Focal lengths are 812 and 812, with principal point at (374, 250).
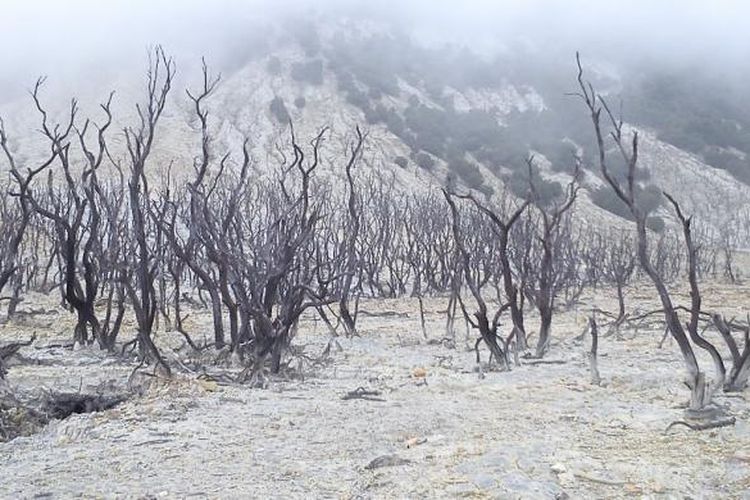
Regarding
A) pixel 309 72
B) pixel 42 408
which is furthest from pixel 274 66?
pixel 42 408

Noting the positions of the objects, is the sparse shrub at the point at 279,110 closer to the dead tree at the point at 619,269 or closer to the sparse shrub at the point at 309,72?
the sparse shrub at the point at 309,72

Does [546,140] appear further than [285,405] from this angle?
Yes

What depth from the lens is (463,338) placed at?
1549cm

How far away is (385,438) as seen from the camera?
679 cm

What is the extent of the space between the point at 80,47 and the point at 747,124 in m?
57.6

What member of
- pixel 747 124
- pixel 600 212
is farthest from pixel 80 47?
pixel 747 124

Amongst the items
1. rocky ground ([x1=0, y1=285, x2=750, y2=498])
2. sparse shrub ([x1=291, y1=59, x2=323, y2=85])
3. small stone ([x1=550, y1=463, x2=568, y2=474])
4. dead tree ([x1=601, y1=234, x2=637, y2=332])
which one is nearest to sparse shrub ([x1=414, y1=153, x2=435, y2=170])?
sparse shrub ([x1=291, y1=59, x2=323, y2=85])

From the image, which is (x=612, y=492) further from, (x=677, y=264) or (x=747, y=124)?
(x=747, y=124)

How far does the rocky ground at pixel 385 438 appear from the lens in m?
5.45

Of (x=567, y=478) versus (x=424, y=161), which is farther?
(x=424, y=161)

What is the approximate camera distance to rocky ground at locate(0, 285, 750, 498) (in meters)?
5.45

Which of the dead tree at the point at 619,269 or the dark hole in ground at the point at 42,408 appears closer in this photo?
the dark hole in ground at the point at 42,408

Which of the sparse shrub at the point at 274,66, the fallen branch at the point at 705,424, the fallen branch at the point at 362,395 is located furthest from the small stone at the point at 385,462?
the sparse shrub at the point at 274,66

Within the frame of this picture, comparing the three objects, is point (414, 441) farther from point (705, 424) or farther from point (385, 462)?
point (705, 424)
